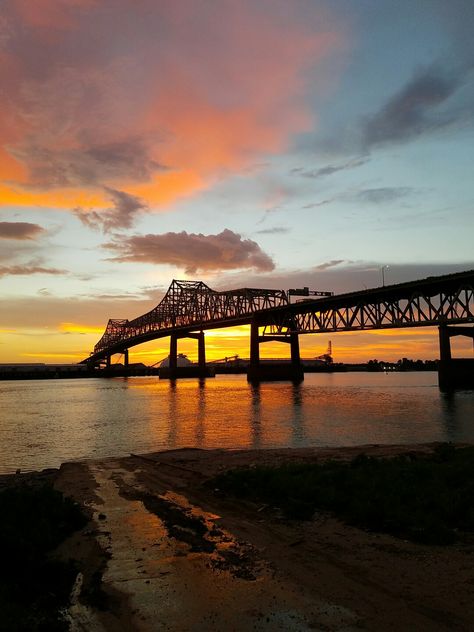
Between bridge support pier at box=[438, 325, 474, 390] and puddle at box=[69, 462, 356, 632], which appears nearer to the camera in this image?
puddle at box=[69, 462, 356, 632]

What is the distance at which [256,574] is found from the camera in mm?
9664

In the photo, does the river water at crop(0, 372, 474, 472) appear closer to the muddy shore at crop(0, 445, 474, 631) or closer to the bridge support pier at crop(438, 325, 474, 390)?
the muddy shore at crop(0, 445, 474, 631)

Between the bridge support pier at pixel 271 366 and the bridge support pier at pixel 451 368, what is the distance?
4921 cm

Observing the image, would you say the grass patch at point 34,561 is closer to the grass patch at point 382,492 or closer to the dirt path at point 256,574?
the dirt path at point 256,574

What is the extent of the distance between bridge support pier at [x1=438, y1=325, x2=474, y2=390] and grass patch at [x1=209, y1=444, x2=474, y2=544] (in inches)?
3370

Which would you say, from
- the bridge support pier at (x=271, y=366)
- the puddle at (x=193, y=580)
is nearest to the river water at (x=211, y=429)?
the puddle at (x=193, y=580)

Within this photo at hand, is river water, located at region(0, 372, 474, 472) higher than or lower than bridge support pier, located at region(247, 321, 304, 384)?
lower

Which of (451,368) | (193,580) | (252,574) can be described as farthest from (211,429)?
(451,368)

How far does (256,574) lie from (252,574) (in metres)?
0.07

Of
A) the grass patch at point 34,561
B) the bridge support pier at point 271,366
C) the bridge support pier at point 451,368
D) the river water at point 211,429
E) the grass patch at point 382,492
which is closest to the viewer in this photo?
the grass patch at point 34,561

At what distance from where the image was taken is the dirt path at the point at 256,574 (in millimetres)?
7875

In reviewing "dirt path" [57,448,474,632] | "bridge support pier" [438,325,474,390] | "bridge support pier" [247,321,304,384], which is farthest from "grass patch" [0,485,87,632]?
"bridge support pier" [247,321,304,384]

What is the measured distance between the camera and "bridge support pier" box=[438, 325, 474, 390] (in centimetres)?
9912

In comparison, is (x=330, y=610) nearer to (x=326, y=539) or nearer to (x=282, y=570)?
(x=282, y=570)
